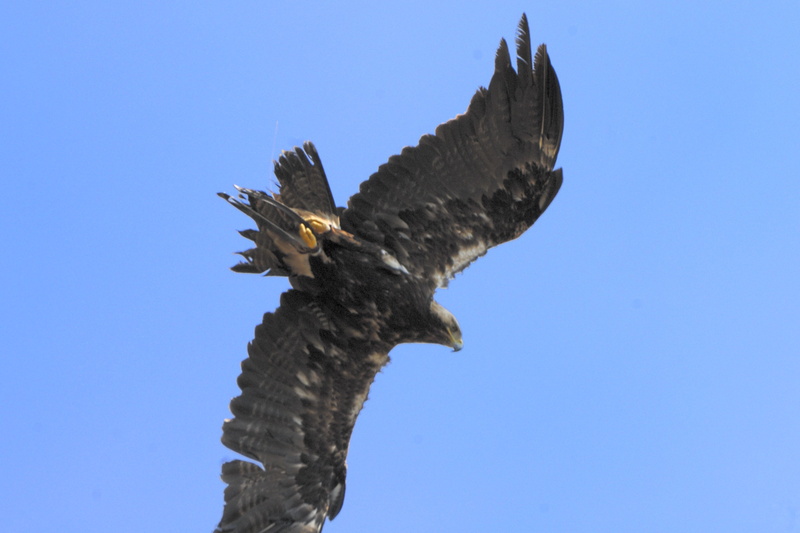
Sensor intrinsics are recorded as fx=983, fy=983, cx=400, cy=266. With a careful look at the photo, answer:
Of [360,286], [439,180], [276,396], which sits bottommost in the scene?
[276,396]

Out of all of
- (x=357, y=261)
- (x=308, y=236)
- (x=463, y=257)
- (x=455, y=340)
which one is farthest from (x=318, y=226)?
(x=455, y=340)

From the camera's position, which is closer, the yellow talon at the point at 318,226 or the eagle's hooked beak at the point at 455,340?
the yellow talon at the point at 318,226

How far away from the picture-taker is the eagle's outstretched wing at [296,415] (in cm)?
828

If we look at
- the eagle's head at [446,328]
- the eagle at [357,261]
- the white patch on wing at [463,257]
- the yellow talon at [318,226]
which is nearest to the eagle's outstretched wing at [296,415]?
the eagle at [357,261]

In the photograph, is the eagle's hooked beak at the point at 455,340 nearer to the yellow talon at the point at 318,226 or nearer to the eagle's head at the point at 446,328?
the eagle's head at the point at 446,328

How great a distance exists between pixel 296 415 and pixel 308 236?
1554mm

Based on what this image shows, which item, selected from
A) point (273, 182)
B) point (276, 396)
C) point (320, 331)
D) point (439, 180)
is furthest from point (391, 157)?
point (276, 396)

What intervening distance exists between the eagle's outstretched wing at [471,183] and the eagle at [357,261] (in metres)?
0.01

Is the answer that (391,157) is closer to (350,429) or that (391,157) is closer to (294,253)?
(294,253)

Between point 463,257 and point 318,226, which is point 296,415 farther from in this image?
point 463,257

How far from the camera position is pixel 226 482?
27.0 ft

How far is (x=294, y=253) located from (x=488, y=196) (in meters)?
1.82

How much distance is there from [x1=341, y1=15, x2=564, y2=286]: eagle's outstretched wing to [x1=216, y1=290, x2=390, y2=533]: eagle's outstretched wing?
914 millimetres

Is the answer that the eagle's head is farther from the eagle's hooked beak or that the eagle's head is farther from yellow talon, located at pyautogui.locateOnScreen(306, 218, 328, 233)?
yellow talon, located at pyautogui.locateOnScreen(306, 218, 328, 233)
